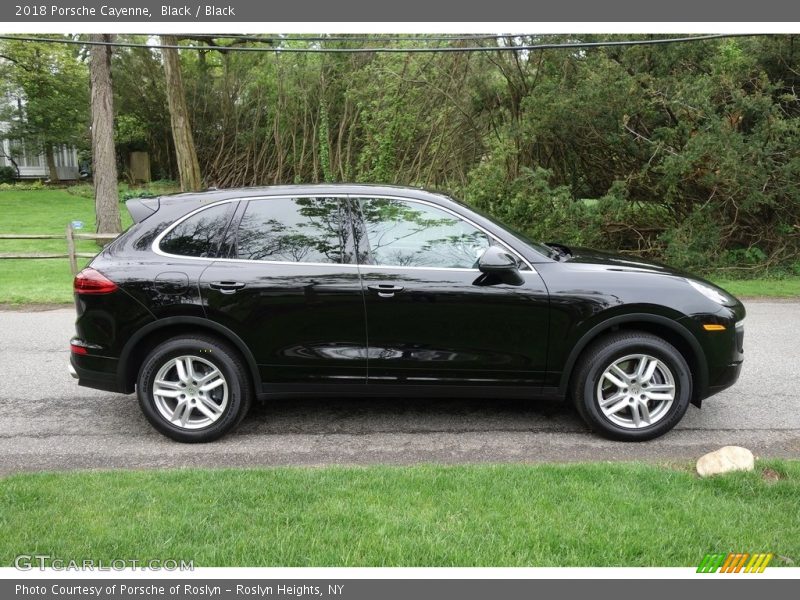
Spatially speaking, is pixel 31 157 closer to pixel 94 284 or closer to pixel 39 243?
pixel 39 243

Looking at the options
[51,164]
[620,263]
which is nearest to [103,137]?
[620,263]

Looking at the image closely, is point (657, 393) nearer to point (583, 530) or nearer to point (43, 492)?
point (583, 530)

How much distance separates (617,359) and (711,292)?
33.2 inches

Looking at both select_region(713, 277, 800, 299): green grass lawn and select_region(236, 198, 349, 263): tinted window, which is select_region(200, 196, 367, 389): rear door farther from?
select_region(713, 277, 800, 299): green grass lawn

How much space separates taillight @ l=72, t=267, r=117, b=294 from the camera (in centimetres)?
462

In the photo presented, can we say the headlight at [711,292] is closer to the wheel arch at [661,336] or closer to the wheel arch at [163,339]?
the wheel arch at [661,336]

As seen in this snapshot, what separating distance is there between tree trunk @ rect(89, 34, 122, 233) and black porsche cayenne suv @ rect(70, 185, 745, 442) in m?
11.9

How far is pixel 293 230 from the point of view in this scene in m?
4.73

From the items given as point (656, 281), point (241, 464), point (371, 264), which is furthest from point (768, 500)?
point (241, 464)

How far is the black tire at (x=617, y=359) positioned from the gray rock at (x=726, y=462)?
1.96 ft

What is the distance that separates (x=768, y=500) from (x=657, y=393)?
115 cm

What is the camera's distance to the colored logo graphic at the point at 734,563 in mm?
3000


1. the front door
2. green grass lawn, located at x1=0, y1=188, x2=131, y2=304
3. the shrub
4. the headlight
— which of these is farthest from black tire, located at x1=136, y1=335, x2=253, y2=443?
the shrub

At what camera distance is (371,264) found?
15.1 ft
